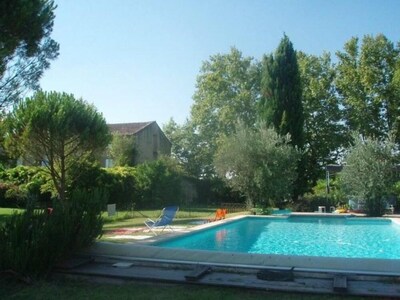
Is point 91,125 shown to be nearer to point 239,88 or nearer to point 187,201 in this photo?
point 187,201

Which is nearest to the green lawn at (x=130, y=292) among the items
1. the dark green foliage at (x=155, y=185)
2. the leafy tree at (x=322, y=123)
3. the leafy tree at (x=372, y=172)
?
the leafy tree at (x=372, y=172)

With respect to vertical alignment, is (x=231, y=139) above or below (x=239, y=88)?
below

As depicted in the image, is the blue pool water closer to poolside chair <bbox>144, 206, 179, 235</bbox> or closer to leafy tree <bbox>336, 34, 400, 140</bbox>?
poolside chair <bbox>144, 206, 179, 235</bbox>

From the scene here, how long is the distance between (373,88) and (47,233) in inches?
1318

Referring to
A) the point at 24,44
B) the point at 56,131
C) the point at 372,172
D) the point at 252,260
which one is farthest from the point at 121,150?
the point at 252,260

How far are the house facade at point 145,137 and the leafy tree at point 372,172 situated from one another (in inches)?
761

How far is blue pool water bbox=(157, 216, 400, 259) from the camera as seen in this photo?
45.0 ft

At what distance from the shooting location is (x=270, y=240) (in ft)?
53.8

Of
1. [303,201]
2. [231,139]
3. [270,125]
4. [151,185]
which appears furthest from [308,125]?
[151,185]

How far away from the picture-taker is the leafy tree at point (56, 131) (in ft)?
58.2

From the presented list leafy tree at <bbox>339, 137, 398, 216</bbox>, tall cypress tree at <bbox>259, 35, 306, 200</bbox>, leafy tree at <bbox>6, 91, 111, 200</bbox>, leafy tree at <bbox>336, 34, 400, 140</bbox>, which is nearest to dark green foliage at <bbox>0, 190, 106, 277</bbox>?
leafy tree at <bbox>6, 91, 111, 200</bbox>

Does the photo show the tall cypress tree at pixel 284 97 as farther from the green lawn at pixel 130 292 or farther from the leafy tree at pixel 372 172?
the green lawn at pixel 130 292

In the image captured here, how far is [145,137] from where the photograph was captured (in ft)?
135

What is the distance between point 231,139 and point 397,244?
12.8m
